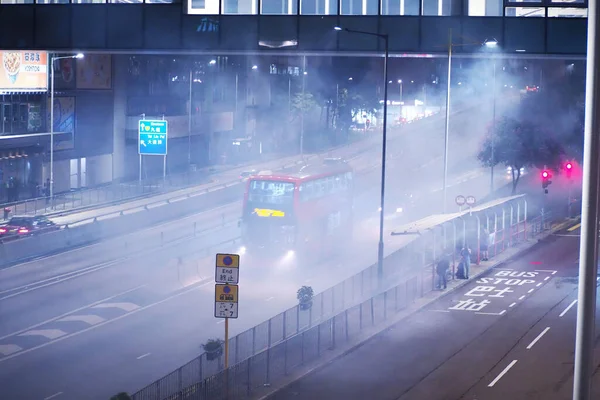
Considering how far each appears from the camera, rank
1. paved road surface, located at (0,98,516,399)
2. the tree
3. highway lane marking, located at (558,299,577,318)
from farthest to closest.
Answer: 1. the tree
2. highway lane marking, located at (558,299,577,318)
3. paved road surface, located at (0,98,516,399)

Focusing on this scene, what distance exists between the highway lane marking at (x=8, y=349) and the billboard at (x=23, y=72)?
36.4 metres

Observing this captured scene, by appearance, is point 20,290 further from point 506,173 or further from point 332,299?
point 506,173

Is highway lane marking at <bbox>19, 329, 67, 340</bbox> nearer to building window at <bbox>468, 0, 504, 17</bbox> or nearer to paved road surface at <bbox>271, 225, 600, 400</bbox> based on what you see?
paved road surface at <bbox>271, 225, 600, 400</bbox>

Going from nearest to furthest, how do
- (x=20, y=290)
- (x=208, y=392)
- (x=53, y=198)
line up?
(x=208, y=392) < (x=20, y=290) < (x=53, y=198)

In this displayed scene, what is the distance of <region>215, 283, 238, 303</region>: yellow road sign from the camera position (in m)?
22.2

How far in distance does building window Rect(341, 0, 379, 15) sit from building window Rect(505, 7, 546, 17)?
3872mm

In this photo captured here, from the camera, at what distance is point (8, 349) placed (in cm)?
2909

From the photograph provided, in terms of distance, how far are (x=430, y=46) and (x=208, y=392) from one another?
1367 cm

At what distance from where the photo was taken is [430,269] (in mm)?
44500

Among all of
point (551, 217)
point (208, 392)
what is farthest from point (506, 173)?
point (208, 392)

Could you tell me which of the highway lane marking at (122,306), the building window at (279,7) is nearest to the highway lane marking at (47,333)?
the highway lane marking at (122,306)

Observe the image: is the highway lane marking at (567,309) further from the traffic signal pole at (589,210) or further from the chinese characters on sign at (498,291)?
the traffic signal pole at (589,210)

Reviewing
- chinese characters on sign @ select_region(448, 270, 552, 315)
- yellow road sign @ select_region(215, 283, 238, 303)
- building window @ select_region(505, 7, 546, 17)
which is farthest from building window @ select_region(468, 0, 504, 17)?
yellow road sign @ select_region(215, 283, 238, 303)

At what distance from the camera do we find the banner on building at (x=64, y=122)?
2721 inches
